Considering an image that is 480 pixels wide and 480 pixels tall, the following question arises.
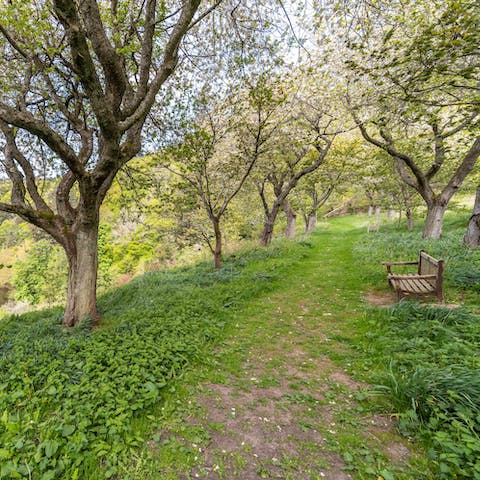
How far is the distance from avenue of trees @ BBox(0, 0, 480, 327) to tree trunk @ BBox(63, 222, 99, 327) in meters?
0.03

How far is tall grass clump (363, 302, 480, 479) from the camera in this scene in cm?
222

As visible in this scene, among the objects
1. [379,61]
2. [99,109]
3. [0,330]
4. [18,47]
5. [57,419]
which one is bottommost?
[0,330]

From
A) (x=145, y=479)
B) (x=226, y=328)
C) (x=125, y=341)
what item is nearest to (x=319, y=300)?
(x=226, y=328)

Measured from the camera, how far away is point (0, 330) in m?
7.06

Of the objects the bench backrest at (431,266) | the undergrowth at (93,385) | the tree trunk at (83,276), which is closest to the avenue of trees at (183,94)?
the tree trunk at (83,276)

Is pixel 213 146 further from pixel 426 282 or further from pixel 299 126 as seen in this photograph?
pixel 426 282

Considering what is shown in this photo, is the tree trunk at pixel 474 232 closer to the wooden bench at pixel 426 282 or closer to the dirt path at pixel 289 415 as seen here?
the wooden bench at pixel 426 282

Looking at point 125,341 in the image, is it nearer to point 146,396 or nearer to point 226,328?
point 146,396

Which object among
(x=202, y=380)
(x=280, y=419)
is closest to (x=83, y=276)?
(x=202, y=380)

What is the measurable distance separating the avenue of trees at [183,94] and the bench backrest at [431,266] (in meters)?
2.81

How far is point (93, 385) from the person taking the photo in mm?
3109

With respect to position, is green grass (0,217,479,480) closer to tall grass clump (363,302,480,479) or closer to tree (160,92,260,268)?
tall grass clump (363,302,480,479)

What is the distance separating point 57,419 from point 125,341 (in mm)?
1547

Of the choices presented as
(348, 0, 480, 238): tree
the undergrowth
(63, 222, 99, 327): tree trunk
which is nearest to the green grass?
the undergrowth
